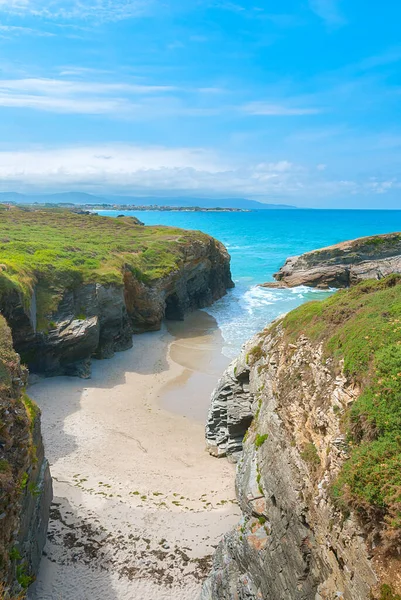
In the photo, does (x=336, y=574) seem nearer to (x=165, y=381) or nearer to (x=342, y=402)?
(x=342, y=402)

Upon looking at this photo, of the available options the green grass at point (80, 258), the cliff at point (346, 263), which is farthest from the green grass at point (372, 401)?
the cliff at point (346, 263)

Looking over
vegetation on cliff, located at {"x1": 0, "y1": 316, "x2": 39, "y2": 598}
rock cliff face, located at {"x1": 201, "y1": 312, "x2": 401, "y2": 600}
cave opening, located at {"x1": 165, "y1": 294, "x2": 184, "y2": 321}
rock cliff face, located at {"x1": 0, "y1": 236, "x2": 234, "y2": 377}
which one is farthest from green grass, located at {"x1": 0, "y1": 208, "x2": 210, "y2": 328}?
rock cliff face, located at {"x1": 201, "y1": 312, "x2": 401, "y2": 600}

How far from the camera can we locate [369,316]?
1248 centimetres

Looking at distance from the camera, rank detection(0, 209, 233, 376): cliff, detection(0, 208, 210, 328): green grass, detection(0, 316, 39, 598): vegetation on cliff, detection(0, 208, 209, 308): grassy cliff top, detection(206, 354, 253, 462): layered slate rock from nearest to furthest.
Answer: detection(0, 316, 39, 598): vegetation on cliff
detection(206, 354, 253, 462): layered slate rock
detection(0, 209, 233, 376): cliff
detection(0, 208, 210, 328): green grass
detection(0, 208, 209, 308): grassy cliff top

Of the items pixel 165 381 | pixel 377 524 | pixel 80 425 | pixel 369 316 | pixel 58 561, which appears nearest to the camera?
pixel 377 524

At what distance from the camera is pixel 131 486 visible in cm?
1762

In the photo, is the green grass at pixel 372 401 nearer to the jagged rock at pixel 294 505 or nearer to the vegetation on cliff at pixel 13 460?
the jagged rock at pixel 294 505

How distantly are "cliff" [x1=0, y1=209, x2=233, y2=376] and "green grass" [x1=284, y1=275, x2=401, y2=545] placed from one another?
2001 cm

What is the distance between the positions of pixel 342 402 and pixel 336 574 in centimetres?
379

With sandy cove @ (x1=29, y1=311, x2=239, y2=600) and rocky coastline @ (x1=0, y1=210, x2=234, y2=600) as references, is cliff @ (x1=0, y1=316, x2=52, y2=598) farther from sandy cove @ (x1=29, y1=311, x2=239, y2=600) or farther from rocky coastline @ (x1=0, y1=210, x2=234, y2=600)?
sandy cove @ (x1=29, y1=311, x2=239, y2=600)

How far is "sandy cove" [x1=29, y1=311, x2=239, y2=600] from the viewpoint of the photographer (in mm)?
13523

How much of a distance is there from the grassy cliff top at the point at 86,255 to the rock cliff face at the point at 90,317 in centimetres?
94

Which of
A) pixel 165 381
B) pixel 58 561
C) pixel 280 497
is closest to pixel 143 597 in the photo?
pixel 58 561

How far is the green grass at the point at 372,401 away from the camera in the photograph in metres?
7.87
